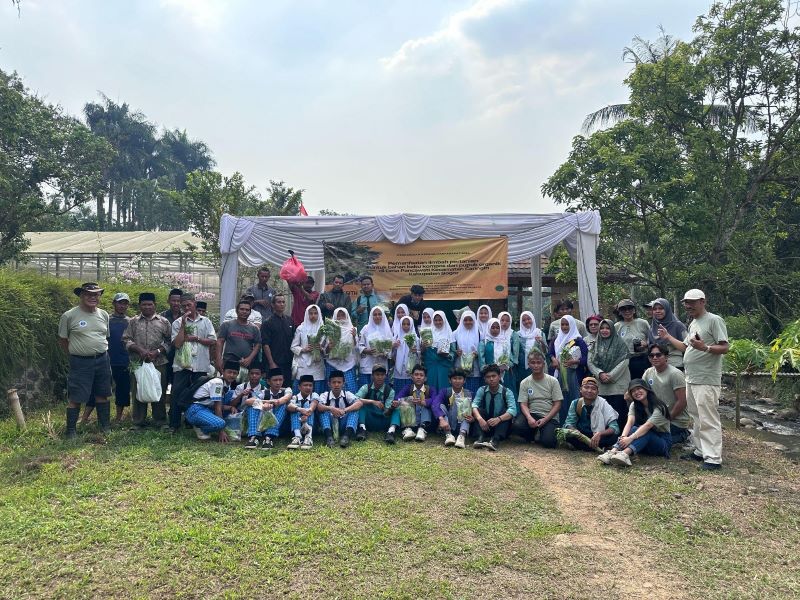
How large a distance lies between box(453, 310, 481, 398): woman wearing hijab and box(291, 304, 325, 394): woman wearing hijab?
164 cm

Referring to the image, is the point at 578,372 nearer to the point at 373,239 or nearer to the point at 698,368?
the point at 698,368

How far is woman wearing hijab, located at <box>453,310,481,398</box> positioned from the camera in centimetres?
638


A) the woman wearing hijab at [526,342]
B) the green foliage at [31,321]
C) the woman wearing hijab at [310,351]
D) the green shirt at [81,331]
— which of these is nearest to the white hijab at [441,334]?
the woman wearing hijab at [526,342]

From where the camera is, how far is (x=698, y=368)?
5156 mm

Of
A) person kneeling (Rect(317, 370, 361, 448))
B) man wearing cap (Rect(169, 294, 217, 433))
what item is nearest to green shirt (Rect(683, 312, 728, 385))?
person kneeling (Rect(317, 370, 361, 448))

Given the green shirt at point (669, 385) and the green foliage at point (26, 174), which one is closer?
the green shirt at point (669, 385)

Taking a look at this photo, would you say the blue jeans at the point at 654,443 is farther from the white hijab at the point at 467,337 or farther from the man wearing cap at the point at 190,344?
the man wearing cap at the point at 190,344

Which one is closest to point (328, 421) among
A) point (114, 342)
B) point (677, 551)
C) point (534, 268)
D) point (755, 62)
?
point (114, 342)

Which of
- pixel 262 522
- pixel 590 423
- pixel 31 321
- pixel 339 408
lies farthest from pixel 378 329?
pixel 31 321

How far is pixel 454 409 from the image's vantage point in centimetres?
603

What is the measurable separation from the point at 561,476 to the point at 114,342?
198 inches

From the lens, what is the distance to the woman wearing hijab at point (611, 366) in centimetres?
586

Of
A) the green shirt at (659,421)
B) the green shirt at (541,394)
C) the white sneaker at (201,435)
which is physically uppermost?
the green shirt at (541,394)

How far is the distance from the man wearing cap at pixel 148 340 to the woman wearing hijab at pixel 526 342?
416cm
